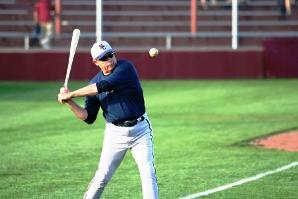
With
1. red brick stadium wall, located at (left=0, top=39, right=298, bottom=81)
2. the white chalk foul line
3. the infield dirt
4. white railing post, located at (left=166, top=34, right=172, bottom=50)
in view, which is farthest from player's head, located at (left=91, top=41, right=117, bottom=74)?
white railing post, located at (left=166, top=34, right=172, bottom=50)

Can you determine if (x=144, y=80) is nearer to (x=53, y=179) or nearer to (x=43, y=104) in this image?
(x=43, y=104)

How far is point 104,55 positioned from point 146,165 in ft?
3.86

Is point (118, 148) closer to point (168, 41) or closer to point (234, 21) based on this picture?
point (234, 21)

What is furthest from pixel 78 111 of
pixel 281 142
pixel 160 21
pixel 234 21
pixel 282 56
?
pixel 160 21

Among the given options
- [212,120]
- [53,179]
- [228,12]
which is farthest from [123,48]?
[53,179]

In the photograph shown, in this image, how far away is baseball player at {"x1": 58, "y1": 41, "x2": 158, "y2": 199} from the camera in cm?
928

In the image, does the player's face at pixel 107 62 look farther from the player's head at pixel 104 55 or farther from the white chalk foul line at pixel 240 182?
the white chalk foul line at pixel 240 182

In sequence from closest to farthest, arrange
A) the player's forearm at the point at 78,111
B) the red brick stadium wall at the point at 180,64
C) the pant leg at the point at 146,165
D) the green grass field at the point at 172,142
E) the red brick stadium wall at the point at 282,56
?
the pant leg at the point at 146,165 < the player's forearm at the point at 78,111 < the green grass field at the point at 172,142 < the red brick stadium wall at the point at 180,64 < the red brick stadium wall at the point at 282,56

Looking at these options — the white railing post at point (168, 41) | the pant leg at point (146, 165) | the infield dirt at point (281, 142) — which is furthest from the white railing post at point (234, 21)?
the pant leg at point (146, 165)

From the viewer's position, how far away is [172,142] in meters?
16.5

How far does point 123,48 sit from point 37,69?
3.02 meters

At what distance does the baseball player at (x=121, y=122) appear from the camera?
928cm

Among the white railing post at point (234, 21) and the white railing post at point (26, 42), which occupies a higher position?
the white railing post at point (234, 21)

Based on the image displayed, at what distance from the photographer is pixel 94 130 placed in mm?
18344
